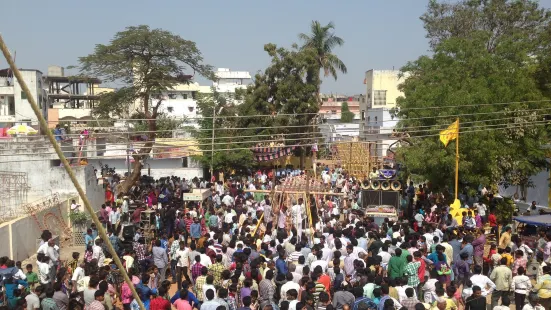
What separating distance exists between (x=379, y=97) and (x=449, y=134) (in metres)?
33.4

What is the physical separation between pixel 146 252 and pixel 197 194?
6.67m

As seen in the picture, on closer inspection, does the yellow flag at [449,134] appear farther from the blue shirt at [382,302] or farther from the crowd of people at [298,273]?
the blue shirt at [382,302]

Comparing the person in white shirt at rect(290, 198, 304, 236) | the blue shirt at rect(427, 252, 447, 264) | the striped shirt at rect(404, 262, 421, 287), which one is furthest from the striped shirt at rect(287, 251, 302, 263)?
the person in white shirt at rect(290, 198, 304, 236)

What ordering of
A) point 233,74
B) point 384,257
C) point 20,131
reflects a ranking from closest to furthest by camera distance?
point 384,257 < point 20,131 < point 233,74

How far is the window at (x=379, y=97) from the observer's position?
164 ft

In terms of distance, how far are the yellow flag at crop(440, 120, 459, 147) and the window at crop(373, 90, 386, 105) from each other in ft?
108

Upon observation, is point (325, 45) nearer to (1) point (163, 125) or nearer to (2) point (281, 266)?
(1) point (163, 125)

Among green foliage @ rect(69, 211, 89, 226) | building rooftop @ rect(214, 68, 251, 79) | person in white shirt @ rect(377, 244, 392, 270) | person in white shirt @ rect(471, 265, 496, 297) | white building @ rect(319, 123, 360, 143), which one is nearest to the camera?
person in white shirt @ rect(471, 265, 496, 297)

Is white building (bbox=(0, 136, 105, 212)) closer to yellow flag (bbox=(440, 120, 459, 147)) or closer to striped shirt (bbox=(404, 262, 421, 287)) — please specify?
yellow flag (bbox=(440, 120, 459, 147))

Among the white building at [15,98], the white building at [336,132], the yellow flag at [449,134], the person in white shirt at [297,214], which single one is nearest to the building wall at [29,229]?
the person in white shirt at [297,214]

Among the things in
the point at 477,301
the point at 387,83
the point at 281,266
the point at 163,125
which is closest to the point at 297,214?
the point at 281,266

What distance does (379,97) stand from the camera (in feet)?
164

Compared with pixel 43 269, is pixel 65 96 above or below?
above

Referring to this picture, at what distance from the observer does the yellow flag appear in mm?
16941
